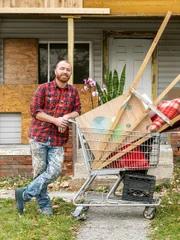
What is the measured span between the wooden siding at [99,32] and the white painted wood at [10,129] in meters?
1.95

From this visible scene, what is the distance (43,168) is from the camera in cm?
648

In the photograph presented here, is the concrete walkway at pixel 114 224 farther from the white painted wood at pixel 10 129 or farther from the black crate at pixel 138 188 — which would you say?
the white painted wood at pixel 10 129

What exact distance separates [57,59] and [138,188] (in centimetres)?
691

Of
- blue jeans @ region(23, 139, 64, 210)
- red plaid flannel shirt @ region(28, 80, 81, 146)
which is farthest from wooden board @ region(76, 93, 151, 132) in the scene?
blue jeans @ region(23, 139, 64, 210)

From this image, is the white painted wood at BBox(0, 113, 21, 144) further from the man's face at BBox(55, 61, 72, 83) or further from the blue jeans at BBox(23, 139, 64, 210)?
the man's face at BBox(55, 61, 72, 83)

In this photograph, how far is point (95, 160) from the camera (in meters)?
6.28

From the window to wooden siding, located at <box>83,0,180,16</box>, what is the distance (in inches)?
92.3

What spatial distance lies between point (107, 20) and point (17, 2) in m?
2.82

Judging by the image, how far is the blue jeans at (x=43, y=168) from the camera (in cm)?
633

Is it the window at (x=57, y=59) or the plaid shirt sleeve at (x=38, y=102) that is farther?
the window at (x=57, y=59)

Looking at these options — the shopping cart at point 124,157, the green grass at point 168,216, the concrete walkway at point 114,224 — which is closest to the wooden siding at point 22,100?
the green grass at point 168,216

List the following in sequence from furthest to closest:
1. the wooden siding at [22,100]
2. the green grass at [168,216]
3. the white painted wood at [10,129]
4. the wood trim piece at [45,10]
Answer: the white painted wood at [10,129] < the wooden siding at [22,100] < the wood trim piece at [45,10] < the green grass at [168,216]

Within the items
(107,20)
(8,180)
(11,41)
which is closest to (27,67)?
(11,41)

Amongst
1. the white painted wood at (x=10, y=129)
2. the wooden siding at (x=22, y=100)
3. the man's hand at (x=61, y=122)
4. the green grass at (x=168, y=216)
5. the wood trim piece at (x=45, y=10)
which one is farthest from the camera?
the white painted wood at (x=10, y=129)
